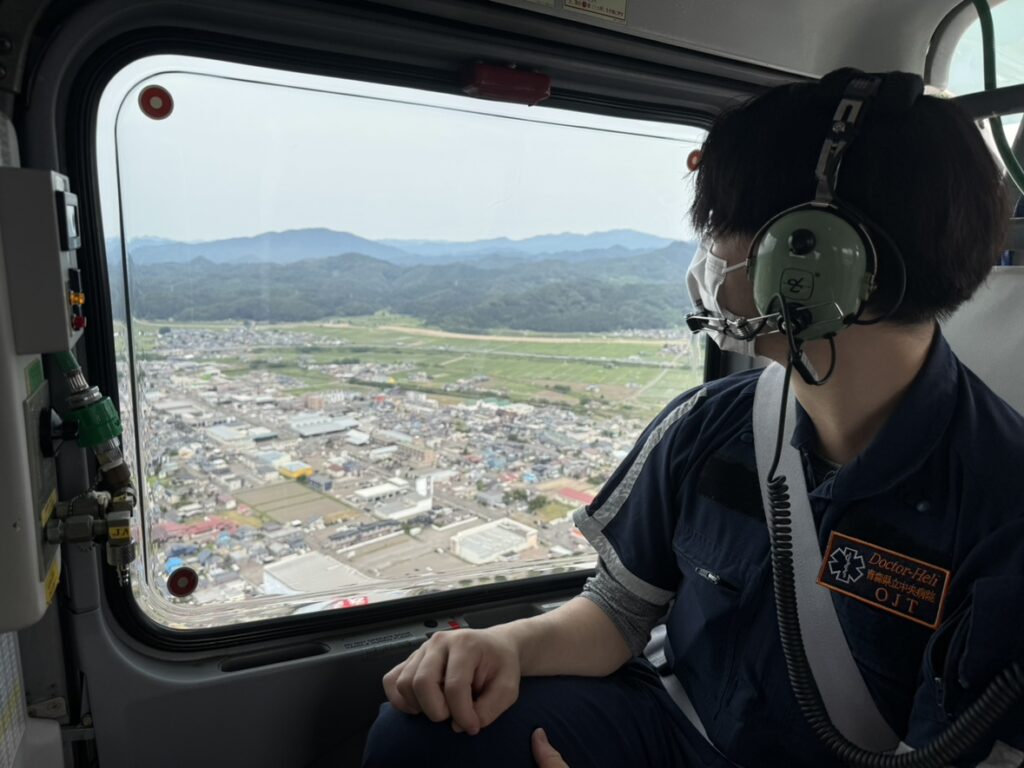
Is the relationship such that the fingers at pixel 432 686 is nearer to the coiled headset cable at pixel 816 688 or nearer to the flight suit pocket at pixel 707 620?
the flight suit pocket at pixel 707 620

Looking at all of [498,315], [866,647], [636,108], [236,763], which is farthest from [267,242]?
[866,647]

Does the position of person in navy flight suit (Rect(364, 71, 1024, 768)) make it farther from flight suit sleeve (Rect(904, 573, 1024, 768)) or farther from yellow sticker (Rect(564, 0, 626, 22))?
yellow sticker (Rect(564, 0, 626, 22))

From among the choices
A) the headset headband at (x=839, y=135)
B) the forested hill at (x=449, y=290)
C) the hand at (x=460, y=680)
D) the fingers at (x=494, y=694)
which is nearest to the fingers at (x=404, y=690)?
the hand at (x=460, y=680)

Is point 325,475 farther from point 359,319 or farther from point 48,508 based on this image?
point 48,508

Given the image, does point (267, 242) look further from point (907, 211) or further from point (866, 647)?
point (866, 647)

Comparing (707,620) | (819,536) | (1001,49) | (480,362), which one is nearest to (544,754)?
(707,620)
